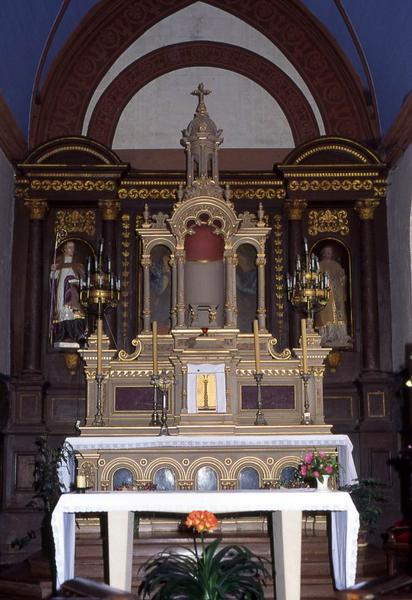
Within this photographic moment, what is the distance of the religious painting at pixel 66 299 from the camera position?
1302 centimetres

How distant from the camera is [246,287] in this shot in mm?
13461

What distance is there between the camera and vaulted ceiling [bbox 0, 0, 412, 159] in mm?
14234

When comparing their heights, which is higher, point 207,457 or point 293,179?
point 293,179

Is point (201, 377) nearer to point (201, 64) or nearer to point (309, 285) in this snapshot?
point (309, 285)

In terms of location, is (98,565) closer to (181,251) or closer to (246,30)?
(181,251)

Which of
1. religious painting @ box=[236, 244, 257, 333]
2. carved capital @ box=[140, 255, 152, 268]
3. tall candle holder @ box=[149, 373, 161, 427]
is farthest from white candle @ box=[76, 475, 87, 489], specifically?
religious painting @ box=[236, 244, 257, 333]

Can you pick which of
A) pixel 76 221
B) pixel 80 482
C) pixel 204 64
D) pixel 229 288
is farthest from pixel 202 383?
pixel 204 64

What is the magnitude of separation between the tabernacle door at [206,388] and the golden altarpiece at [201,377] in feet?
0.04

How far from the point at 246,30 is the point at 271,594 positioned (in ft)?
31.6

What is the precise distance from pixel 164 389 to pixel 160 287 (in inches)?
112

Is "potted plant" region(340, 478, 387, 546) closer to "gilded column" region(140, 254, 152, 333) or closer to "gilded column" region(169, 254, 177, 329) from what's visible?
"gilded column" region(169, 254, 177, 329)

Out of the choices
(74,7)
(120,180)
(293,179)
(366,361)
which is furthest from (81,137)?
(366,361)

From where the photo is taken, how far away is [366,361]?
42.7 feet

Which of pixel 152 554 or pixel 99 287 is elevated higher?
pixel 99 287
